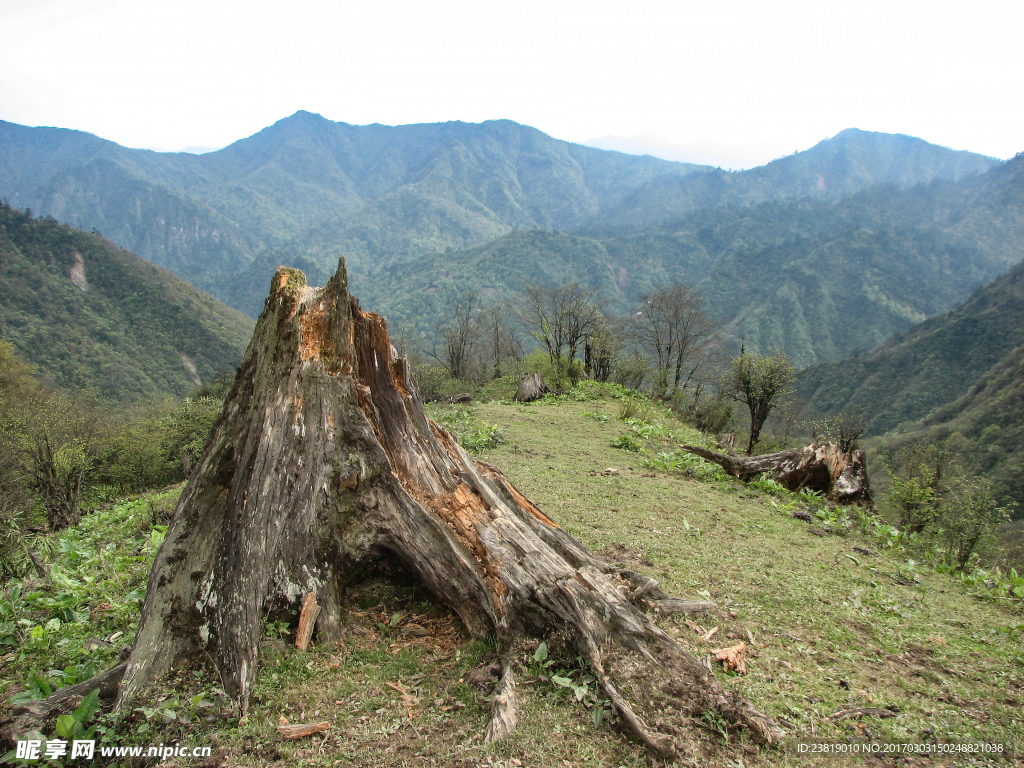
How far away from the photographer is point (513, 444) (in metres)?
16.6

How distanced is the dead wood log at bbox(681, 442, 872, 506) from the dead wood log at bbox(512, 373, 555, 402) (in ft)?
46.2

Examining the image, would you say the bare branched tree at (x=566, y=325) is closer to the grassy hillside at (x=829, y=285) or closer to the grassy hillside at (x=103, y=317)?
the grassy hillside at (x=103, y=317)

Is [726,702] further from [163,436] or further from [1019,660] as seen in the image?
[163,436]

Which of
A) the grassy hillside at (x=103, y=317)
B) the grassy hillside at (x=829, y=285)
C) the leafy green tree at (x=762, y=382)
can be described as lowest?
the grassy hillside at (x=103, y=317)

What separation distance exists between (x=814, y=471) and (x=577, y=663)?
484 inches

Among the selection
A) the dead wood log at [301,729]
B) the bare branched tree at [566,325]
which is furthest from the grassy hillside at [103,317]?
the dead wood log at [301,729]

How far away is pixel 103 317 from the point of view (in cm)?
9275

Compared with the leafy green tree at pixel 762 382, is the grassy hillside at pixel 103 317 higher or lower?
lower

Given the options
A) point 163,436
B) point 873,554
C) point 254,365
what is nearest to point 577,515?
point 873,554

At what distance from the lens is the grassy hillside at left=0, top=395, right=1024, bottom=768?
13.3 ft

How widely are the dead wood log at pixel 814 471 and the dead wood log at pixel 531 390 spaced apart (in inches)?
555

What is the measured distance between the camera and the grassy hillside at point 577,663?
4.04 meters

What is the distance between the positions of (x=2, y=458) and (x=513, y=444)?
691 inches

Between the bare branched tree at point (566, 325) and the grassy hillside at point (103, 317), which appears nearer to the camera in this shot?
the bare branched tree at point (566, 325)
